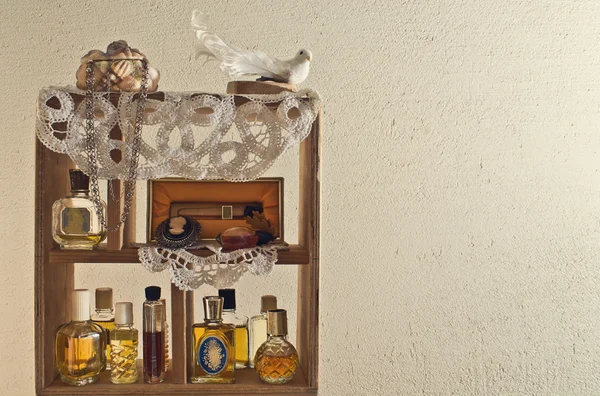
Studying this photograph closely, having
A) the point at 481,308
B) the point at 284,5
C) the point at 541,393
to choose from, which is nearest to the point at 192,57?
the point at 284,5

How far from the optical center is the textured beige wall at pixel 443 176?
5.74 ft

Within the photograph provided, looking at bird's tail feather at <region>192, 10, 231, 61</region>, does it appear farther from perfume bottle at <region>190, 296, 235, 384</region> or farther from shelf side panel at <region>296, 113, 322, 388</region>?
perfume bottle at <region>190, 296, 235, 384</region>

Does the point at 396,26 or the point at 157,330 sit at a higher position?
the point at 396,26

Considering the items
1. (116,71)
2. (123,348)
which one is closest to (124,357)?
(123,348)

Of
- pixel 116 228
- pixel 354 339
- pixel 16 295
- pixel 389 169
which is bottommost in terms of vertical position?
pixel 354 339

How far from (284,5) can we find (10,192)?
33.1 inches

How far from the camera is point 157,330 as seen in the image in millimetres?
1357

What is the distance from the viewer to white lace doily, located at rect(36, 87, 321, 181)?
1.25 meters

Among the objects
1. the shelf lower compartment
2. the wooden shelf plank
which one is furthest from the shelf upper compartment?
the wooden shelf plank

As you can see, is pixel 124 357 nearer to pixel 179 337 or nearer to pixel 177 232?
pixel 179 337

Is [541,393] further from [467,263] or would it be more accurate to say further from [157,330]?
[157,330]

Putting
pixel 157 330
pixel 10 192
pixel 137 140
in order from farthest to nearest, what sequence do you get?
pixel 10 192
pixel 157 330
pixel 137 140

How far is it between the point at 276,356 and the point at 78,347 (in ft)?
1.28

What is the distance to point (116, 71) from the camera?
1274 millimetres
